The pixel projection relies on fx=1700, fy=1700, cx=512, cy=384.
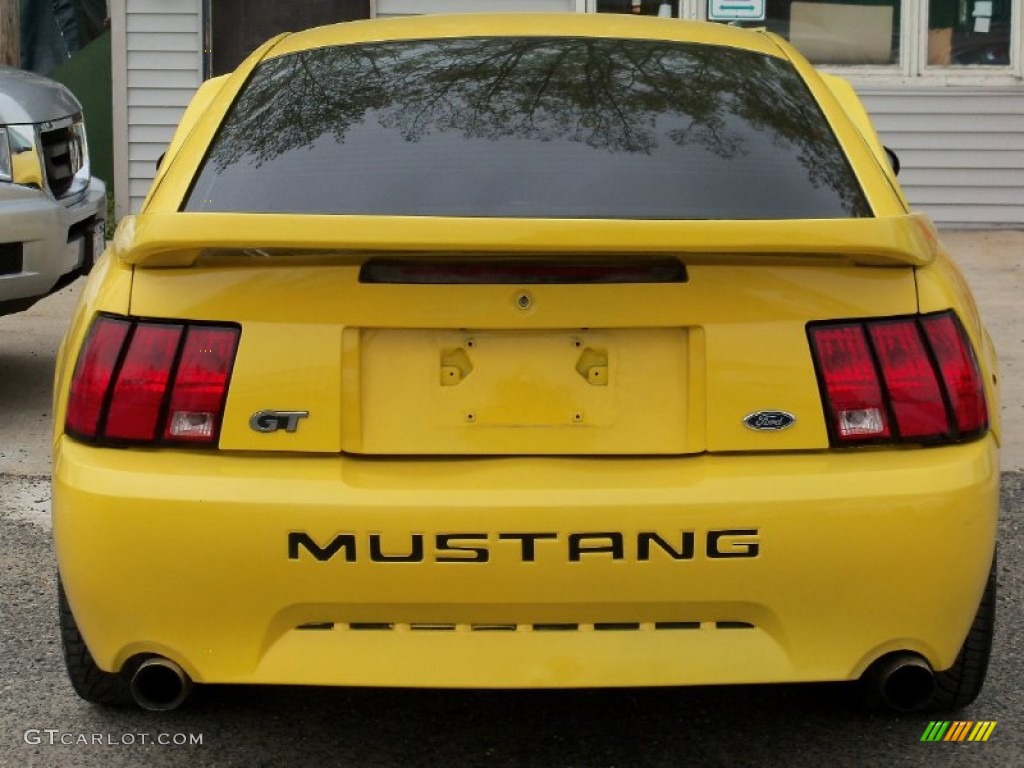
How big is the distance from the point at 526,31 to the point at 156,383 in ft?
4.74

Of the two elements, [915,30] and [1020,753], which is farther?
[915,30]

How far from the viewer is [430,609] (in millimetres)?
3098

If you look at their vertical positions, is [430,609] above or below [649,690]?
above

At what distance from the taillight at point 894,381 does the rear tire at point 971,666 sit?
45cm

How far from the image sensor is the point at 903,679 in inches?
130

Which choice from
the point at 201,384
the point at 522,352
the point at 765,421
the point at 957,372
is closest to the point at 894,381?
the point at 957,372

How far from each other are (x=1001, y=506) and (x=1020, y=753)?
7.21 feet

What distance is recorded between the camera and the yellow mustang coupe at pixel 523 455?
10.0 feet

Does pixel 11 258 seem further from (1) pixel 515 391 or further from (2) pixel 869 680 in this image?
(2) pixel 869 680

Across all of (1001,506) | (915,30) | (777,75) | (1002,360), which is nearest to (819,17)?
(915,30)

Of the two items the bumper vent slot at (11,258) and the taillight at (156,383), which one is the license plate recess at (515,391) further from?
the bumper vent slot at (11,258)

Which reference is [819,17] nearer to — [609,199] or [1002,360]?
[1002,360]

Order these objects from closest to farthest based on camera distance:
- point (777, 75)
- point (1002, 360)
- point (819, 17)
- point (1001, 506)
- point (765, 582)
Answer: point (765, 582)
point (777, 75)
point (1001, 506)
point (1002, 360)
point (819, 17)

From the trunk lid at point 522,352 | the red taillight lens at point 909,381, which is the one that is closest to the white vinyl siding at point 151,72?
the trunk lid at point 522,352
